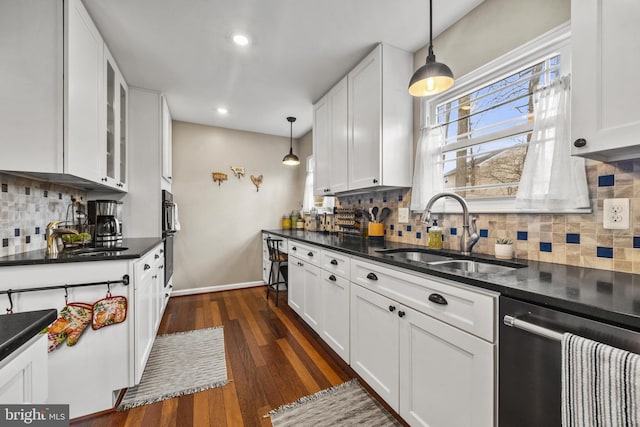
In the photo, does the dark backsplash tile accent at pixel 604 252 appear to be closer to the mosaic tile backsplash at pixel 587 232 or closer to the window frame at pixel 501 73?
the mosaic tile backsplash at pixel 587 232

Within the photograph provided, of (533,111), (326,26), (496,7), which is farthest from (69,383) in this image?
(496,7)

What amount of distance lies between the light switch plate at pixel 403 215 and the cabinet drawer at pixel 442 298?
810 mm

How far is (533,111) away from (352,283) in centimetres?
148

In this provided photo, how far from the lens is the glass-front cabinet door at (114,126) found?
2.18 m

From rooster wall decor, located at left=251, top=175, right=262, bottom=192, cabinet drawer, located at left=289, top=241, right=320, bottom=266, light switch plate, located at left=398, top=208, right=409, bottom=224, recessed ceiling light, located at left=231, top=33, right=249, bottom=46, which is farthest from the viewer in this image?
rooster wall decor, located at left=251, top=175, right=262, bottom=192

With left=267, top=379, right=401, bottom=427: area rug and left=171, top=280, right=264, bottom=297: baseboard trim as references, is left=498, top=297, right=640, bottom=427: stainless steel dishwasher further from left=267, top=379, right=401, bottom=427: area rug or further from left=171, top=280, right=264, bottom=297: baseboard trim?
left=171, top=280, right=264, bottom=297: baseboard trim

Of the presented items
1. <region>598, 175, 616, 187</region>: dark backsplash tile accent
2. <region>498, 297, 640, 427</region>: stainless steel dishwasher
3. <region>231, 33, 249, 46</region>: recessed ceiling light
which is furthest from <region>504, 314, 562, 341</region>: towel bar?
<region>231, 33, 249, 46</region>: recessed ceiling light

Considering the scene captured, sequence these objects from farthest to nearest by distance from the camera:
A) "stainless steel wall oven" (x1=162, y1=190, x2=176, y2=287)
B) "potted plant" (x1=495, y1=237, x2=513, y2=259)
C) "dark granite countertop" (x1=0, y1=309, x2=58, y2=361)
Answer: "stainless steel wall oven" (x1=162, y1=190, x2=176, y2=287), "potted plant" (x1=495, y1=237, x2=513, y2=259), "dark granite countertop" (x1=0, y1=309, x2=58, y2=361)

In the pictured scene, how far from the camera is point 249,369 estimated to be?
2.03m

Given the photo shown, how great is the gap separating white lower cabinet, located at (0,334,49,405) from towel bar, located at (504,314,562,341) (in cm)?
129

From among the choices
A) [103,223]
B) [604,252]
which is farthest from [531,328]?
[103,223]

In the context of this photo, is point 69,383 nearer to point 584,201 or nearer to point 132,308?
point 132,308

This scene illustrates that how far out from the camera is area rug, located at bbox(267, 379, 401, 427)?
1509 millimetres

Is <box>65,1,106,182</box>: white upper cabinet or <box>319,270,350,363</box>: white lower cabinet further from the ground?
<box>65,1,106,182</box>: white upper cabinet
